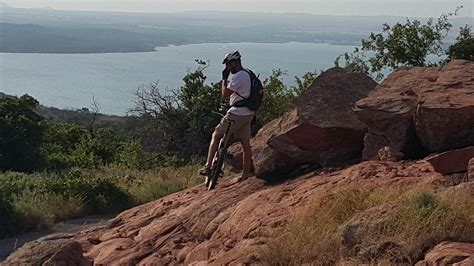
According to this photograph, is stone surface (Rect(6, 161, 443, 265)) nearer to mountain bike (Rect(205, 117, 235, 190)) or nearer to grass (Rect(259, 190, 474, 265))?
mountain bike (Rect(205, 117, 235, 190))

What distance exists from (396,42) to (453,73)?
10537 mm

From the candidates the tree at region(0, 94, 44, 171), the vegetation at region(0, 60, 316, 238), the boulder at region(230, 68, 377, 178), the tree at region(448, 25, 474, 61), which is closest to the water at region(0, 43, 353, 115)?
the vegetation at region(0, 60, 316, 238)

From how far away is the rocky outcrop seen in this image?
339 inches

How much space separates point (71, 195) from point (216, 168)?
392 centimetres

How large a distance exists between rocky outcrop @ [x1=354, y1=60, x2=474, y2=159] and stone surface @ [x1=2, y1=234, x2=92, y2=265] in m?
3.85

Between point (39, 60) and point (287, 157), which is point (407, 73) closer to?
point (287, 157)

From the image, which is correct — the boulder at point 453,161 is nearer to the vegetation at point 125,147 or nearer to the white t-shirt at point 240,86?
the white t-shirt at point 240,86

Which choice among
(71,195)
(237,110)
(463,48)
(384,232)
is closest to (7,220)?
(71,195)

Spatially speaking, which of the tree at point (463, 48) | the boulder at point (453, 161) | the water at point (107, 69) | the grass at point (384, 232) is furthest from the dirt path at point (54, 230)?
the water at point (107, 69)

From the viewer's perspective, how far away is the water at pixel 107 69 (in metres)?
42.5

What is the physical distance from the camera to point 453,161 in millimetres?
8062

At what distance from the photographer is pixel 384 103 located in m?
9.37

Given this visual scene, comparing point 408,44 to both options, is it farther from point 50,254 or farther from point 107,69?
point 107,69

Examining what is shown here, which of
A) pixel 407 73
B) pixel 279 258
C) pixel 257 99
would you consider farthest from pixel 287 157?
pixel 279 258
